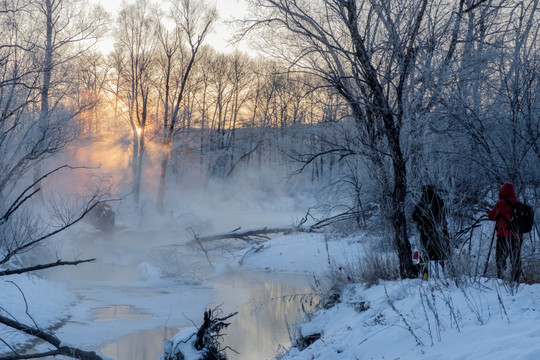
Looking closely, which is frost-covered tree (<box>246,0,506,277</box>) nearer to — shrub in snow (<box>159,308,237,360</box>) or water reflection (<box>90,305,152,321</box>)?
shrub in snow (<box>159,308,237,360</box>)

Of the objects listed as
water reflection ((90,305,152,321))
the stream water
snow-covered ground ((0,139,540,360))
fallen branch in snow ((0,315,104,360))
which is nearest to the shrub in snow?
the stream water

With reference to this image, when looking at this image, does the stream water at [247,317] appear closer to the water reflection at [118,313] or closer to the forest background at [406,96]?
the water reflection at [118,313]

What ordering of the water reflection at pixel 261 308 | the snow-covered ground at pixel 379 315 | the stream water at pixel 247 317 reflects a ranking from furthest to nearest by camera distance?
the water reflection at pixel 261 308 → the stream water at pixel 247 317 → the snow-covered ground at pixel 379 315

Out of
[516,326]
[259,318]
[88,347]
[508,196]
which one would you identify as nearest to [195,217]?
[259,318]

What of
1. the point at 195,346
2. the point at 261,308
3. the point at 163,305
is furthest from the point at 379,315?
the point at 163,305

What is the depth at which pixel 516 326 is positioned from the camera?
436 centimetres

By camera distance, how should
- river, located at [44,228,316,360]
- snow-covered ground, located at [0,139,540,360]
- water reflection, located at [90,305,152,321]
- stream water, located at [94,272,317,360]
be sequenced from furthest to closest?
water reflection, located at [90,305,152,321] → river, located at [44,228,316,360] → stream water, located at [94,272,317,360] → snow-covered ground, located at [0,139,540,360]

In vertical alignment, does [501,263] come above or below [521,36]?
below

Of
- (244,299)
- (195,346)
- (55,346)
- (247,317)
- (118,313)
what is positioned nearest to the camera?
(55,346)

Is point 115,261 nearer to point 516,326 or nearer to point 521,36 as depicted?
point 521,36

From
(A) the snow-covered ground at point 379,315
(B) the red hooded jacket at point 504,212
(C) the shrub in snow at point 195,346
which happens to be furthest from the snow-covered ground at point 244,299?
(C) the shrub in snow at point 195,346

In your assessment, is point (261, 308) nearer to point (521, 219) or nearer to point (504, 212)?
point (504, 212)

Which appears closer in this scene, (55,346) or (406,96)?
(55,346)

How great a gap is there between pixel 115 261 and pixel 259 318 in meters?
9.24
